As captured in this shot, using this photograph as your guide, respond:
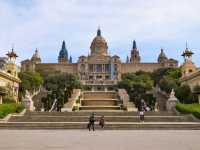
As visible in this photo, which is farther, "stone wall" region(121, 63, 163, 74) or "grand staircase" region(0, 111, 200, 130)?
"stone wall" region(121, 63, 163, 74)

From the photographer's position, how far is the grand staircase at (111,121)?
24891mm

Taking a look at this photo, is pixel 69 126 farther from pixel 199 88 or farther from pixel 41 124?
pixel 199 88

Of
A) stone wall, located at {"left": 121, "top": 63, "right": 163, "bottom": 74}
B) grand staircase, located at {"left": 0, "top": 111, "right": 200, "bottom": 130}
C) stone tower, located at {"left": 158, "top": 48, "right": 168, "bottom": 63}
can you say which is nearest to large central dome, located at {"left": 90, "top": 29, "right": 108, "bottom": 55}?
stone wall, located at {"left": 121, "top": 63, "right": 163, "bottom": 74}

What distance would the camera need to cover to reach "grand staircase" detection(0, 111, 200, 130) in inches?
980

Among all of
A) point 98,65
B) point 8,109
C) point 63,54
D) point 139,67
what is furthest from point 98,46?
point 8,109

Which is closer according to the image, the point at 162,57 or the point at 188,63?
the point at 188,63

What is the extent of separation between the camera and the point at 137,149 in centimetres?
1298

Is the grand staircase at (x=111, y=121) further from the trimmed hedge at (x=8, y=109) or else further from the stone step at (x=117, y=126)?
the trimmed hedge at (x=8, y=109)

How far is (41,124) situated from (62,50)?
6219 inches

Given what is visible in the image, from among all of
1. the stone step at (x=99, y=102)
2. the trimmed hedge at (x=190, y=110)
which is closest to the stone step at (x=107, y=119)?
the trimmed hedge at (x=190, y=110)

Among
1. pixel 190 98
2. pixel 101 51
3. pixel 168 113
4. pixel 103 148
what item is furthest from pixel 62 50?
pixel 103 148

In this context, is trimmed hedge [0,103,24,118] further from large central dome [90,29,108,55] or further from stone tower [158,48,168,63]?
stone tower [158,48,168,63]

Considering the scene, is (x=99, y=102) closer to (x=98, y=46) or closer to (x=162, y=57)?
(x=98, y=46)

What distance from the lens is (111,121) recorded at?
28875mm
